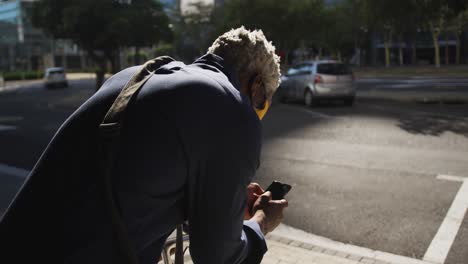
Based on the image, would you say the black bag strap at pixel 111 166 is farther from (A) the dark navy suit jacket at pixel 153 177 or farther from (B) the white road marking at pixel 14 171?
(B) the white road marking at pixel 14 171

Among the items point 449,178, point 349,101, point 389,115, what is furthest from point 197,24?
point 449,178

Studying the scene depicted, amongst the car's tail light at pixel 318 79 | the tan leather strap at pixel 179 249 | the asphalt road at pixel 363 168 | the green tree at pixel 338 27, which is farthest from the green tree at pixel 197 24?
the tan leather strap at pixel 179 249

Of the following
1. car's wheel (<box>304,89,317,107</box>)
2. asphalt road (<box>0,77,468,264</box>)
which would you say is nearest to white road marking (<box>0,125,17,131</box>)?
asphalt road (<box>0,77,468,264</box>)

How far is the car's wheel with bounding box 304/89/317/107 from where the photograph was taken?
56.7ft

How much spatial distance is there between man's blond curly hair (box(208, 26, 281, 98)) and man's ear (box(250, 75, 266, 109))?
0.02m

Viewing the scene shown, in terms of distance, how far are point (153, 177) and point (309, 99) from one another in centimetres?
1639

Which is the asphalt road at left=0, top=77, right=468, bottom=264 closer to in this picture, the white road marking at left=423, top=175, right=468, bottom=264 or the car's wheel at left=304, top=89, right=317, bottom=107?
the white road marking at left=423, top=175, right=468, bottom=264

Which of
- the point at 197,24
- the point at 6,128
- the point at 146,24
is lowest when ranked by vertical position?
the point at 6,128

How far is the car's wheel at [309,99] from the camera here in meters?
17.3

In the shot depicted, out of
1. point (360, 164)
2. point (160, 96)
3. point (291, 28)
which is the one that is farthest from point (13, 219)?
point (291, 28)

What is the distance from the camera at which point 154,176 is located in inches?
54.6

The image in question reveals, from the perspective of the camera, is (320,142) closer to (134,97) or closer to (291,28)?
(134,97)

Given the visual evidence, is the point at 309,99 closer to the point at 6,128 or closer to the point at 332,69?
the point at 332,69

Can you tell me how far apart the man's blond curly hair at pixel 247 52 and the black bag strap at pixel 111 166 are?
0.38 m
